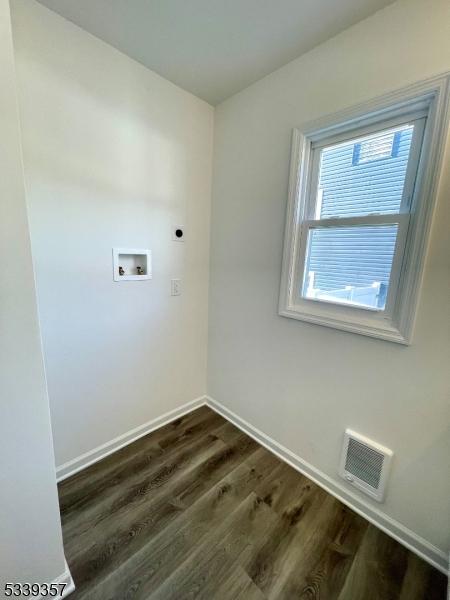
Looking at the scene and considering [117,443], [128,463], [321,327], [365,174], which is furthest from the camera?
[117,443]

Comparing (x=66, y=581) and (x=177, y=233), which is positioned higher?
(x=177, y=233)

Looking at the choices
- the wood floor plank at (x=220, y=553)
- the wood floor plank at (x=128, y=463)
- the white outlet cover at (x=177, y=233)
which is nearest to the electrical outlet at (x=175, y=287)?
the white outlet cover at (x=177, y=233)

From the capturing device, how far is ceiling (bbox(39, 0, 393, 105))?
112 cm

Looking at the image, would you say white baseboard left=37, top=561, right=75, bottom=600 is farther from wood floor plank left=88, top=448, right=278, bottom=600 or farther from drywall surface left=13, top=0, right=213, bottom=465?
drywall surface left=13, top=0, right=213, bottom=465

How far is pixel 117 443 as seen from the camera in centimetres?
173

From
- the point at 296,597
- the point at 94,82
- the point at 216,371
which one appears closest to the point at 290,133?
the point at 94,82

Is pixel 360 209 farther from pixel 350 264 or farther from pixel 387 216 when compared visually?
pixel 350 264

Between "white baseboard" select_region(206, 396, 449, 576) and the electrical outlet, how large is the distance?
117 centimetres

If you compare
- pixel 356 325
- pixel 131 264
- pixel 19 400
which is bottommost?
pixel 19 400

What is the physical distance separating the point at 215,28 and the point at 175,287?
1.49 metres

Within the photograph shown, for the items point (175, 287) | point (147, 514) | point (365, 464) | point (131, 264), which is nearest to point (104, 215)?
point (131, 264)

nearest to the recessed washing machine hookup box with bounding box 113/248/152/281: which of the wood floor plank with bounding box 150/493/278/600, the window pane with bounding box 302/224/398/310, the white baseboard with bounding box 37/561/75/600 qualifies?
the window pane with bounding box 302/224/398/310

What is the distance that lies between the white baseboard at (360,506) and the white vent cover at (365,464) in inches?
3.8

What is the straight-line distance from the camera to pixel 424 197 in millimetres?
1044
